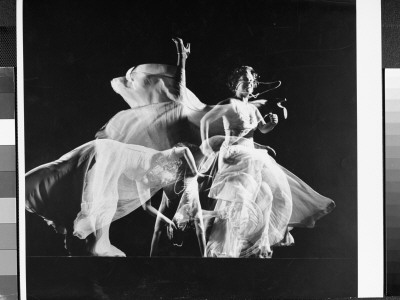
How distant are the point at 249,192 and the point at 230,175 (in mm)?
92

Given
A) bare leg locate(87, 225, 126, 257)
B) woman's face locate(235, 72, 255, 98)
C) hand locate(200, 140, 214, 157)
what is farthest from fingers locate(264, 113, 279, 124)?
bare leg locate(87, 225, 126, 257)

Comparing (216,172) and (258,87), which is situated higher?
(258,87)

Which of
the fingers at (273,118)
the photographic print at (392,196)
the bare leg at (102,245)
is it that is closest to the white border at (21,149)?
the bare leg at (102,245)

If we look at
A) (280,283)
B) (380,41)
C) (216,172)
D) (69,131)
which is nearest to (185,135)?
(216,172)

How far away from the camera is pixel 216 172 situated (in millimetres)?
1509

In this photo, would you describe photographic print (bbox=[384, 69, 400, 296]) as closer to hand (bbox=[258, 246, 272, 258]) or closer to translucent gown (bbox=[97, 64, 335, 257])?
translucent gown (bbox=[97, 64, 335, 257])

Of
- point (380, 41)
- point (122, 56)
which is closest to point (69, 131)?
point (122, 56)

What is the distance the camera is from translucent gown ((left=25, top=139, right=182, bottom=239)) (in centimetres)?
150

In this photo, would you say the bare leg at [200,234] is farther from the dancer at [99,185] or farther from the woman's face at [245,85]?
the woman's face at [245,85]

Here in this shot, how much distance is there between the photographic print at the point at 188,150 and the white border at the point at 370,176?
4 cm

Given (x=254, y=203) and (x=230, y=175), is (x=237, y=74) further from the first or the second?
(x=254, y=203)

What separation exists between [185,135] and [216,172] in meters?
0.18

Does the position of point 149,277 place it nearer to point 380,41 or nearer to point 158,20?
point 158,20

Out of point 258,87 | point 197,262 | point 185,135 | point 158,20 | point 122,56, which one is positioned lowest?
point 197,262
